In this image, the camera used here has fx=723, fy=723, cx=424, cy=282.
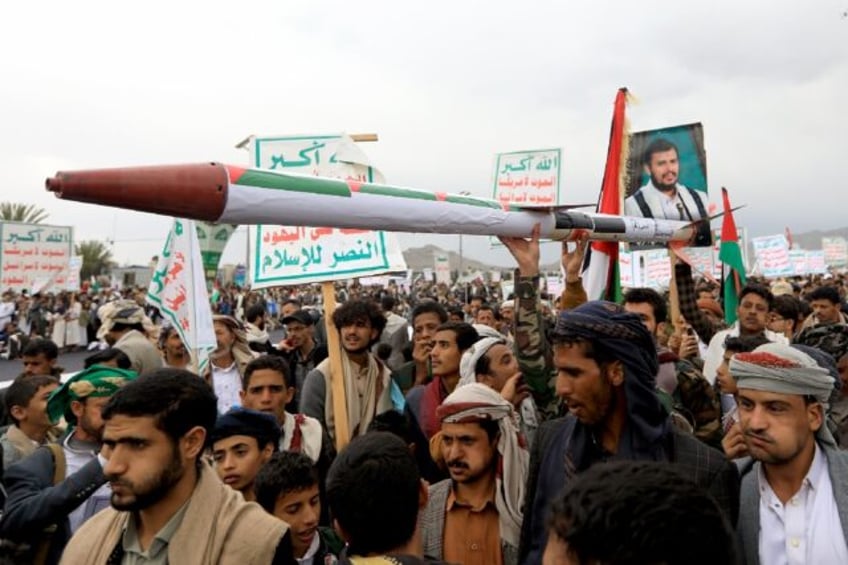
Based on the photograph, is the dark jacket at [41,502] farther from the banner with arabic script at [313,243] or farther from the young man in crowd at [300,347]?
the young man in crowd at [300,347]

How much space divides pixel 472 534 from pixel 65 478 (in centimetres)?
163

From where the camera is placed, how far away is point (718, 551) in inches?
42.3

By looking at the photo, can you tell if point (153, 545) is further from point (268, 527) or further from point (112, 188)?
point (112, 188)

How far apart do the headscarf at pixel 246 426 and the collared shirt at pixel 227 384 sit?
2.01 m

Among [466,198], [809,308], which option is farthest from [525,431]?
[809,308]

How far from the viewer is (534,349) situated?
9.87 feet

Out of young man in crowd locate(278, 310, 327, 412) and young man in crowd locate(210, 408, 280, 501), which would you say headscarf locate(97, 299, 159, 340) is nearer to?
young man in crowd locate(278, 310, 327, 412)

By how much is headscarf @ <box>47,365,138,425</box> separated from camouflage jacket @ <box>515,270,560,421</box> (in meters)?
1.69

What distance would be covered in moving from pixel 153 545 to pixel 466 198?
1781 millimetres

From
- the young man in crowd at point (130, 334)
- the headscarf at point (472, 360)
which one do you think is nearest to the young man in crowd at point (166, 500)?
the headscarf at point (472, 360)

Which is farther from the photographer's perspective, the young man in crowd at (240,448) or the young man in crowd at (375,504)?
the young man in crowd at (240,448)

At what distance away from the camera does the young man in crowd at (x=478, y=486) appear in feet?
8.60

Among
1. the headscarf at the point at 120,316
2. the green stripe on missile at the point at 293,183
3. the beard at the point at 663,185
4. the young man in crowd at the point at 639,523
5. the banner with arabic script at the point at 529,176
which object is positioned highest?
the banner with arabic script at the point at 529,176

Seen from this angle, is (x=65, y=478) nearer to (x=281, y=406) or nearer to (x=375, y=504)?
(x=281, y=406)
